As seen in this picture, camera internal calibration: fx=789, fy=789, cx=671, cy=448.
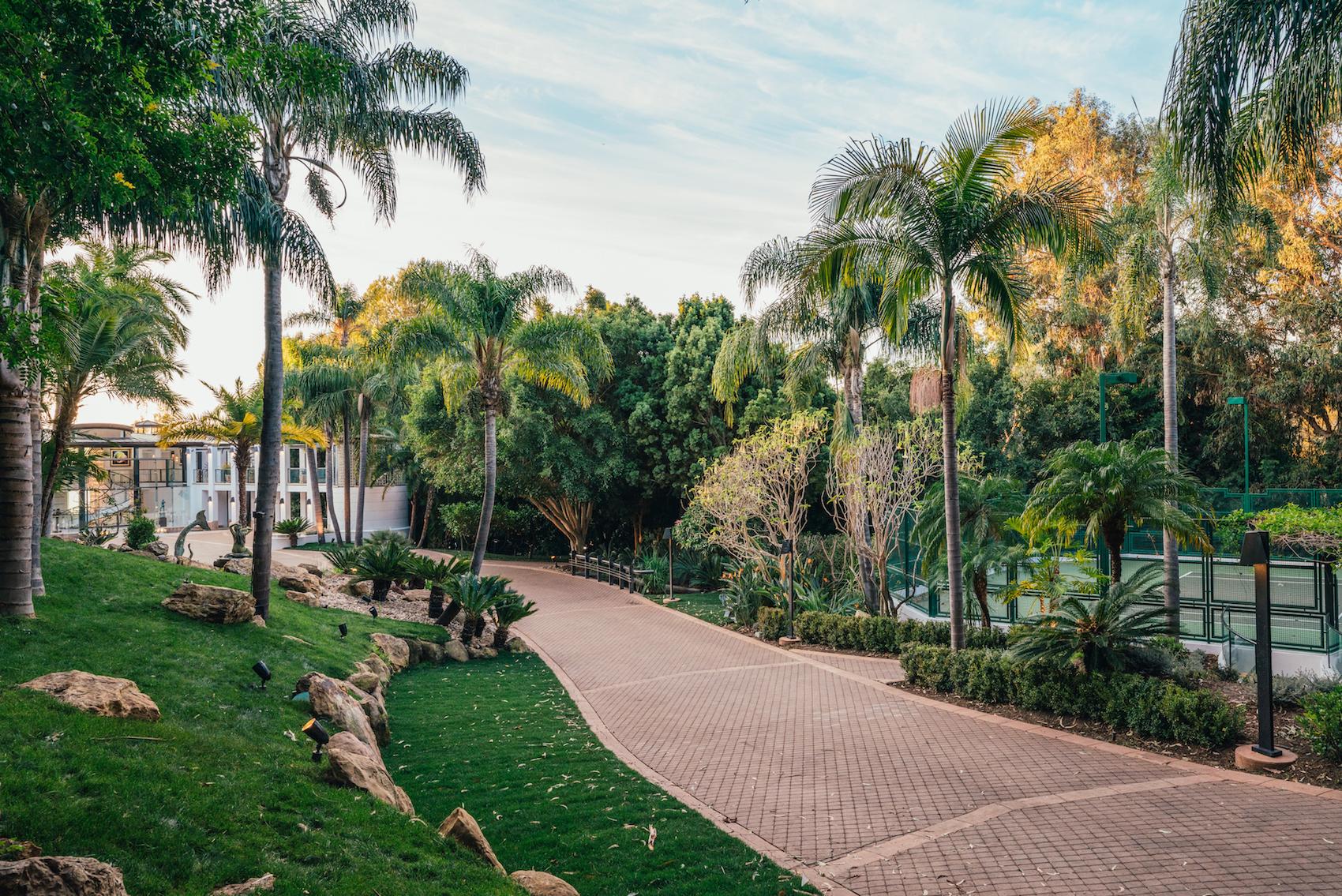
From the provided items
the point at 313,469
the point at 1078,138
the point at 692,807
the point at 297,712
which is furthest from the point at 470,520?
the point at 1078,138

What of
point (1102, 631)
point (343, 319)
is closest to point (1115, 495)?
point (1102, 631)

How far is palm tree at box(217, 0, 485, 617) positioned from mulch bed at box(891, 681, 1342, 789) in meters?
10.8

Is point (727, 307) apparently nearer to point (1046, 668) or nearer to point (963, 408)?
point (963, 408)

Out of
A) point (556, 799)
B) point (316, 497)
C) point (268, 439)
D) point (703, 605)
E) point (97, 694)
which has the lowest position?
point (703, 605)

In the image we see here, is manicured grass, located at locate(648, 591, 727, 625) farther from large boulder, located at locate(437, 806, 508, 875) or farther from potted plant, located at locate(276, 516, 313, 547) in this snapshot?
potted plant, located at locate(276, 516, 313, 547)

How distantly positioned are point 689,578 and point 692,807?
56.5 ft

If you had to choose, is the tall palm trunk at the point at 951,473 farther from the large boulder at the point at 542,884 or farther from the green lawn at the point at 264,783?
the large boulder at the point at 542,884

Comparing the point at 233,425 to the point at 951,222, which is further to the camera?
the point at 233,425

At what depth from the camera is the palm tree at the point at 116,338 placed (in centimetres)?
1521

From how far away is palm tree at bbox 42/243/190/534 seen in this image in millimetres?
15211

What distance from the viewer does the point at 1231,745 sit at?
8156 mm

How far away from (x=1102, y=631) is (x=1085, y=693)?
0.76 meters

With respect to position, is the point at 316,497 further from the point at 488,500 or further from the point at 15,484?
the point at 15,484

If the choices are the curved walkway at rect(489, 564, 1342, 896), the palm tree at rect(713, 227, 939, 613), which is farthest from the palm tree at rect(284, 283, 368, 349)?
the curved walkway at rect(489, 564, 1342, 896)
